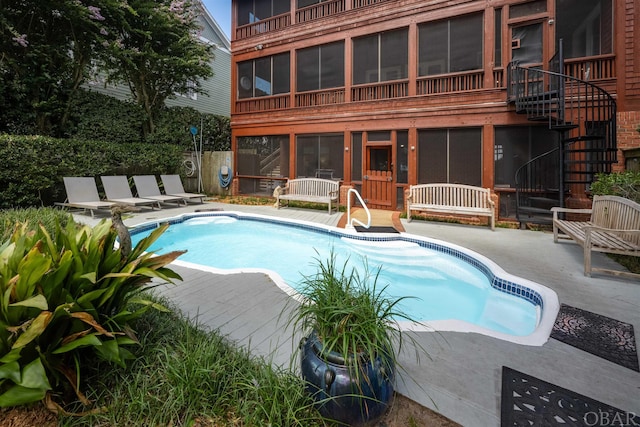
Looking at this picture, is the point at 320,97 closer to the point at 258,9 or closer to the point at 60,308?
the point at 258,9

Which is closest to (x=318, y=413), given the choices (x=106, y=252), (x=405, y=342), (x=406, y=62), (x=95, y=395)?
(x=405, y=342)

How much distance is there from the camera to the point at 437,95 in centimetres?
865

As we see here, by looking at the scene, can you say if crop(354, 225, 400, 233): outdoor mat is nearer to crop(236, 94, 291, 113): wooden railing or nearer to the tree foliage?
crop(236, 94, 291, 113): wooden railing

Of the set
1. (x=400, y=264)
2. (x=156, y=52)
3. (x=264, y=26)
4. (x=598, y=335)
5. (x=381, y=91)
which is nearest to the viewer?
(x=598, y=335)

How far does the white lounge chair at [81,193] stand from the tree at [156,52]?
404cm

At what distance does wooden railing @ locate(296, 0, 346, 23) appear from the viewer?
1027 centimetres

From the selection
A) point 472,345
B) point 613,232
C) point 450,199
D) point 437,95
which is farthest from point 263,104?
point 472,345

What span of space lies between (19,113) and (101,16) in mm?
3676

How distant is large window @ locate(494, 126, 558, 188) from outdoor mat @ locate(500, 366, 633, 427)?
7.24 m

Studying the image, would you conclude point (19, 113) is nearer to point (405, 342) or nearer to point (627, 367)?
point (405, 342)

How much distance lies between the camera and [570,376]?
195 cm

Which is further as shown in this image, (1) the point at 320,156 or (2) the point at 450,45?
(1) the point at 320,156

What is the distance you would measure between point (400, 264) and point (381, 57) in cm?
724

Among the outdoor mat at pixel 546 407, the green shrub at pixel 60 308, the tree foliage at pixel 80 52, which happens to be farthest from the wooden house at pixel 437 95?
the green shrub at pixel 60 308
